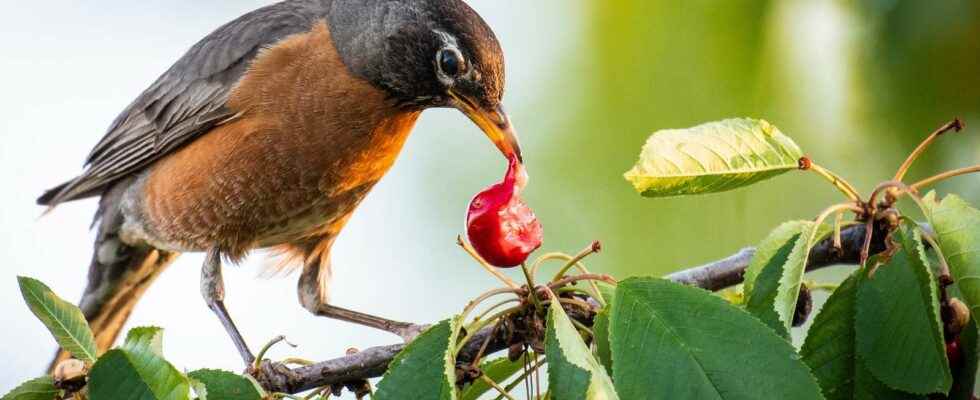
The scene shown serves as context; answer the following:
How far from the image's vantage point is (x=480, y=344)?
2311 mm

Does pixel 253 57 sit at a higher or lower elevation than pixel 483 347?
higher

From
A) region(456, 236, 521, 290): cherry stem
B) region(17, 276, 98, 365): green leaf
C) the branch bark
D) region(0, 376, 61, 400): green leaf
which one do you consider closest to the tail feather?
the branch bark

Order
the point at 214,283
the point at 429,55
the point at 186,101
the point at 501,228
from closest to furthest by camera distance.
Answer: the point at 501,228, the point at 429,55, the point at 214,283, the point at 186,101

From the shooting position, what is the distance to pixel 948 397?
192 cm

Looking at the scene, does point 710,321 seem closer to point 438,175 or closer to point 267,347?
point 267,347

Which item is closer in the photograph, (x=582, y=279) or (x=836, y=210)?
(x=582, y=279)

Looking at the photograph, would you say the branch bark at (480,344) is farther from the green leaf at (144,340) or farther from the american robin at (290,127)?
the american robin at (290,127)

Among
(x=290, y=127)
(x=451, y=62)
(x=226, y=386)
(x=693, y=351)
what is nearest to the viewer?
(x=693, y=351)

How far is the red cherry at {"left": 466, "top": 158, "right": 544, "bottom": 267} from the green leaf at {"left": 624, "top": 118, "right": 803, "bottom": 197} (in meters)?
0.31

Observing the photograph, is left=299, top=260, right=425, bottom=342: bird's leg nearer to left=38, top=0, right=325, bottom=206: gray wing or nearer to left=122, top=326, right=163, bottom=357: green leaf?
left=38, top=0, right=325, bottom=206: gray wing

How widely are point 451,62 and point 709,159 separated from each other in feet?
5.62

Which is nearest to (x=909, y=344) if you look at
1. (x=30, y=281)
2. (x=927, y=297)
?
(x=927, y=297)

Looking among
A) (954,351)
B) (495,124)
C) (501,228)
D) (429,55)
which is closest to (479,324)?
(501,228)

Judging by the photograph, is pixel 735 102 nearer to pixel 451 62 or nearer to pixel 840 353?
pixel 451 62
